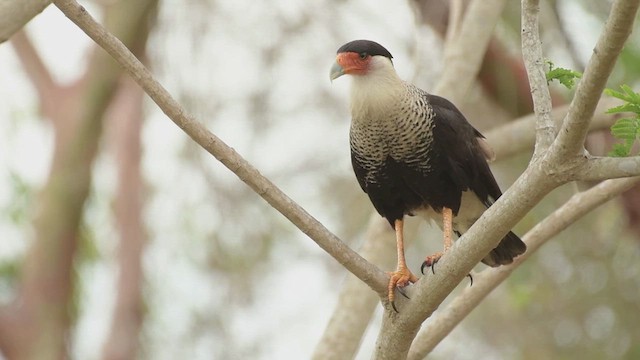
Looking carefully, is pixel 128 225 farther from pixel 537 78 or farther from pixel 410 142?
pixel 537 78

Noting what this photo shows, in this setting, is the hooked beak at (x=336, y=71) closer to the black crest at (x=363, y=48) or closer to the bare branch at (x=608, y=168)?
the black crest at (x=363, y=48)

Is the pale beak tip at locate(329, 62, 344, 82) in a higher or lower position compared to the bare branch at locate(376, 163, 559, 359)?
higher

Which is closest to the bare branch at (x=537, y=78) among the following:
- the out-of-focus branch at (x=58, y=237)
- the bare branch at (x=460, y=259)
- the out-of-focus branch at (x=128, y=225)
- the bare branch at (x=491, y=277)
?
the bare branch at (x=460, y=259)

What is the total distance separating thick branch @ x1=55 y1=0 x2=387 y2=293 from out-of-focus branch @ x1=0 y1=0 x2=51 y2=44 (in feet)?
0.92

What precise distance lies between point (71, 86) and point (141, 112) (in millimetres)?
672

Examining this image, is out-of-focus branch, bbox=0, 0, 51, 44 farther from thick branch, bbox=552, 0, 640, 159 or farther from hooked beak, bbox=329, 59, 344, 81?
thick branch, bbox=552, 0, 640, 159

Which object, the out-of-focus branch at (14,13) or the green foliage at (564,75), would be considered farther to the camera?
the out-of-focus branch at (14,13)

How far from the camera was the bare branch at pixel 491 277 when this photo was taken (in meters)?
3.84

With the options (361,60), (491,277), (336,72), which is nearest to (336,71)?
(336,72)

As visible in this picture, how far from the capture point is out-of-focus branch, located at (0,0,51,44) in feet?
9.64

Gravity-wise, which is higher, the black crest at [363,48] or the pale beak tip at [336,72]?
the black crest at [363,48]

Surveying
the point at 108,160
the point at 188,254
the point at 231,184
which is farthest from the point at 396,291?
the point at 108,160

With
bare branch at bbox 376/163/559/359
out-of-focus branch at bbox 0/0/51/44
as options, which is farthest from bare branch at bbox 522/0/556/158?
out-of-focus branch at bbox 0/0/51/44

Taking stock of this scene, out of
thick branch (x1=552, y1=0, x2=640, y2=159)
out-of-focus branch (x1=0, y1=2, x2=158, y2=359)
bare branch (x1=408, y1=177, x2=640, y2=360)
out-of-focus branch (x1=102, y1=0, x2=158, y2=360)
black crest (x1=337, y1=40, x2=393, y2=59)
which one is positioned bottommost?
thick branch (x1=552, y1=0, x2=640, y2=159)
